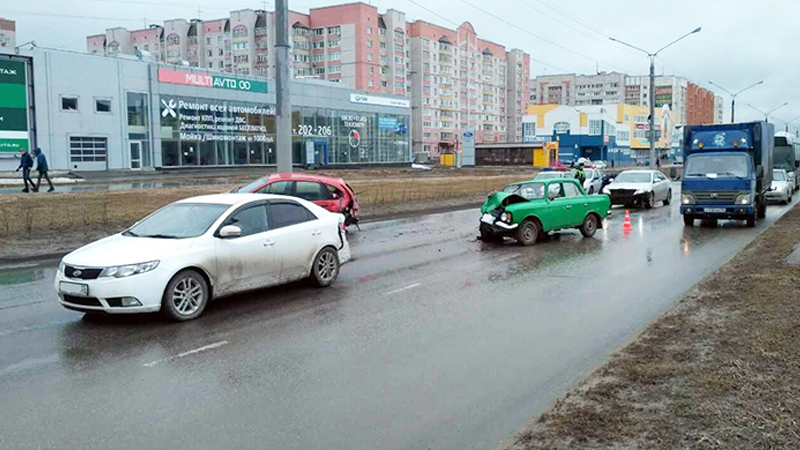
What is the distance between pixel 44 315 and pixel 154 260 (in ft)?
6.52

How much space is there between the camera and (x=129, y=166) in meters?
53.3

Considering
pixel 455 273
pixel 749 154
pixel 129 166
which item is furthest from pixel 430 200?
pixel 129 166

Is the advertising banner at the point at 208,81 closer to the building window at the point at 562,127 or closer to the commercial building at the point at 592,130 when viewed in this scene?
the commercial building at the point at 592,130

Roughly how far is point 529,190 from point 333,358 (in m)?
11.2

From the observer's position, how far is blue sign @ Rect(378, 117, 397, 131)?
79.6 m

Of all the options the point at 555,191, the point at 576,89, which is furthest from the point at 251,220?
the point at 576,89

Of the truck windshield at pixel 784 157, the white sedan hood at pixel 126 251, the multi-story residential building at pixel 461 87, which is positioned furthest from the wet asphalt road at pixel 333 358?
the multi-story residential building at pixel 461 87

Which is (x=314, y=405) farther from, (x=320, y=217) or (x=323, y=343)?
(x=320, y=217)

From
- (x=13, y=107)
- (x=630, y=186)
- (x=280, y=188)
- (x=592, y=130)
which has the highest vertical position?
(x=592, y=130)

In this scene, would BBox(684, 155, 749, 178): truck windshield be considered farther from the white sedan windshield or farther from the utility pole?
the white sedan windshield

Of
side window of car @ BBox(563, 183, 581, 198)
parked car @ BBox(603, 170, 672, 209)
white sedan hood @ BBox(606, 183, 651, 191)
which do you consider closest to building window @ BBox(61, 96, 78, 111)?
parked car @ BBox(603, 170, 672, 209)

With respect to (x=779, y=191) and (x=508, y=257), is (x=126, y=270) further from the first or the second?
(x=779, y=191)

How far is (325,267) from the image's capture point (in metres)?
11.1

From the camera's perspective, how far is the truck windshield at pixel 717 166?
20.7m
